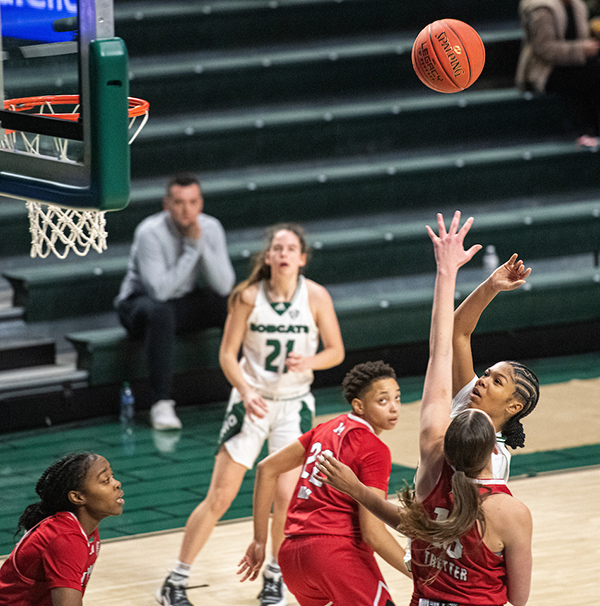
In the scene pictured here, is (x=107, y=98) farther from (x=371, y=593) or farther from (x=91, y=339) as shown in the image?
(x=91, y=339)

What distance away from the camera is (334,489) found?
155 inches

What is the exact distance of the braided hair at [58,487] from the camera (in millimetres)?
3578

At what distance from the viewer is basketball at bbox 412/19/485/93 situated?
4.85 m

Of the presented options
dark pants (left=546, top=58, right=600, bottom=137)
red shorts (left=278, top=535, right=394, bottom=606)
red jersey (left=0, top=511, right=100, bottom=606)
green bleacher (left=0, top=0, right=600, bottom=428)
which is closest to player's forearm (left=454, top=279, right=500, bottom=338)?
red shorts (left=278, top=535, right=394, bottom=606)

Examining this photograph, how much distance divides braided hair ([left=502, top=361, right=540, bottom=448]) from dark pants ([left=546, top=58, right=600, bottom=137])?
778 cm

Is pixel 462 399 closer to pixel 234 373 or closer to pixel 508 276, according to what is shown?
pixel 508 276

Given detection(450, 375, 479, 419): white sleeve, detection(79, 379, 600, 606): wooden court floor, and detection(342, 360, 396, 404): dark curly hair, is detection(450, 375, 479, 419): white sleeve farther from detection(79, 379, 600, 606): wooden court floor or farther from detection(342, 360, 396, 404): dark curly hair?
detection(79, 379, 600, 606): wooden court floor

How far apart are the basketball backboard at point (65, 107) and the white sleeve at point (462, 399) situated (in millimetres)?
1197

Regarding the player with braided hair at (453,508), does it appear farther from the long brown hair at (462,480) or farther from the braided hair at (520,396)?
the braided hair at (520,396)

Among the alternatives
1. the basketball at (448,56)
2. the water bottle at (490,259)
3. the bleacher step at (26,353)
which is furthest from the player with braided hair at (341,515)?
the water bottle at (490,259)

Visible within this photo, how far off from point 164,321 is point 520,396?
4.49 metres

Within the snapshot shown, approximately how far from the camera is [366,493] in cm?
334

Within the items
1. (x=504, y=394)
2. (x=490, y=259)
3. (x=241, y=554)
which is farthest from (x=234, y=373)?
(x=490, y=259)

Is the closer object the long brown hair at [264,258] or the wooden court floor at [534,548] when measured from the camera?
the wooden court floor at [534,548]
